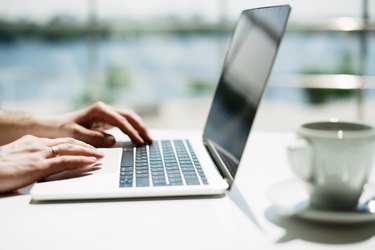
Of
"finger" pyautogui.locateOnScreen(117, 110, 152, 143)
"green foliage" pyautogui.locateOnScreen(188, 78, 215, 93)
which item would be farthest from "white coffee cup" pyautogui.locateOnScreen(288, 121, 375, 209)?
"green foliage" pyautogui.locateOnScreen(188, 78, 215, 93)

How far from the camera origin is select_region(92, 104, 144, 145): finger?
94cm

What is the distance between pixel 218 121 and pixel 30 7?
10.9ft

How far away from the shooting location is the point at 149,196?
0.64 meters

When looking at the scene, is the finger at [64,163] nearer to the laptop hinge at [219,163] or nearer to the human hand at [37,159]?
the human hand at [37,159]

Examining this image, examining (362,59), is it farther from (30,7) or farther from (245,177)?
(30,7)

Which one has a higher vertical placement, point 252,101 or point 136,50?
point 252,101

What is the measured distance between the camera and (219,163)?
29.7 inches

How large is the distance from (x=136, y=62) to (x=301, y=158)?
495 cm

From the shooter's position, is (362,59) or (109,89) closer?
(362,59)

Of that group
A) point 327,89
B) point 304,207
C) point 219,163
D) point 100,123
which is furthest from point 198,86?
point 304,207

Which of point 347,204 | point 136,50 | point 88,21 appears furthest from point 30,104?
point 347,204

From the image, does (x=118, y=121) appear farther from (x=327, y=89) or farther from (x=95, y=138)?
(x=327, y=89)

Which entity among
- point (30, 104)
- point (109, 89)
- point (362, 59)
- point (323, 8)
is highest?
point (323, 8)

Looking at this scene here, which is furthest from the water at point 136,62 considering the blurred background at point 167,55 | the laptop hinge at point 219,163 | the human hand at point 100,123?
the laptop hinge at point 219,163
